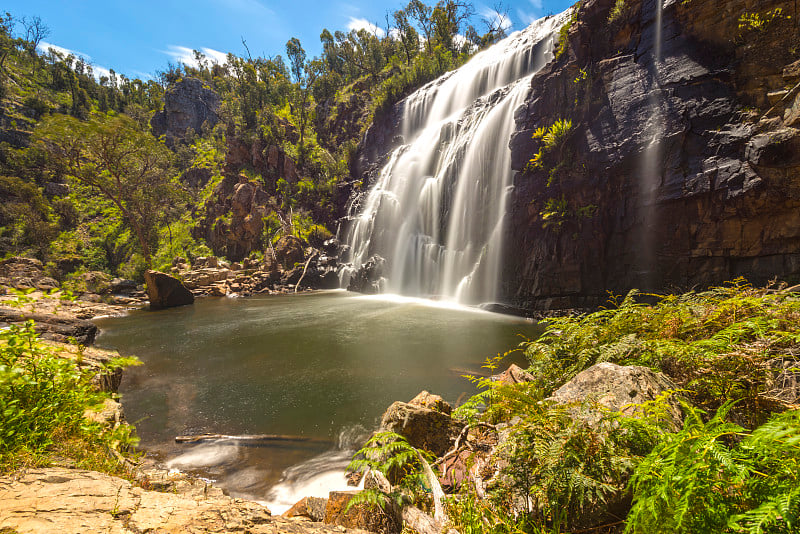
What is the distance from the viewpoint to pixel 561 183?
12289 mm

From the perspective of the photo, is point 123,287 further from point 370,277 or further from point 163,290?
point 370,277

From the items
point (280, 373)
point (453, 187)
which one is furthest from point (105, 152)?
point (453, 187)

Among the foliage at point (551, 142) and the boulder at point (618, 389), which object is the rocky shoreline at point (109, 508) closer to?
the boulder at point (618, 389)

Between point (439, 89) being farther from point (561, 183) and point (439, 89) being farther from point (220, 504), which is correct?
point (220, 504)

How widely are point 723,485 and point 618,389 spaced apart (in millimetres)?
1057

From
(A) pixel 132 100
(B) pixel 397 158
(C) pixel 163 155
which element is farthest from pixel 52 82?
(B) pixel 397 158

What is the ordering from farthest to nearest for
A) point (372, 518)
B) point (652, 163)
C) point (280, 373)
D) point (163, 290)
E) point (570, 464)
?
point (163, 290), point (652, 163), point (280, 373), point (372, 518), point (570, 464)

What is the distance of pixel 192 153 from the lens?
48625 mm

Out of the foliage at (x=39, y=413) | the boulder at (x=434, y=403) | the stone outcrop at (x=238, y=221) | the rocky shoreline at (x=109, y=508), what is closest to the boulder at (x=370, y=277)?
the stone outcrop at (x=238, y=221)

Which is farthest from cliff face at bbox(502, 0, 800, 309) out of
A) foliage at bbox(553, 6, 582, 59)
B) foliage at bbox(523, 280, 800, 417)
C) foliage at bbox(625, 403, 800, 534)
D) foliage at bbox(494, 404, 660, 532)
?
foliage at bbox(625, 403, 800, 534)

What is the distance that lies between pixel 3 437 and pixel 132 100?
80.2 meters

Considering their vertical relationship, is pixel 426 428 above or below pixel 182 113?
below

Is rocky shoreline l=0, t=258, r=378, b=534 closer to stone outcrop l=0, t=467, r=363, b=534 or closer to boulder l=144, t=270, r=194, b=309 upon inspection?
stone outcrop l=0, t=467, r=363, b=534

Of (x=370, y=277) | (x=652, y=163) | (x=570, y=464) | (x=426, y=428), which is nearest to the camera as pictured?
(x=570, y=464)
